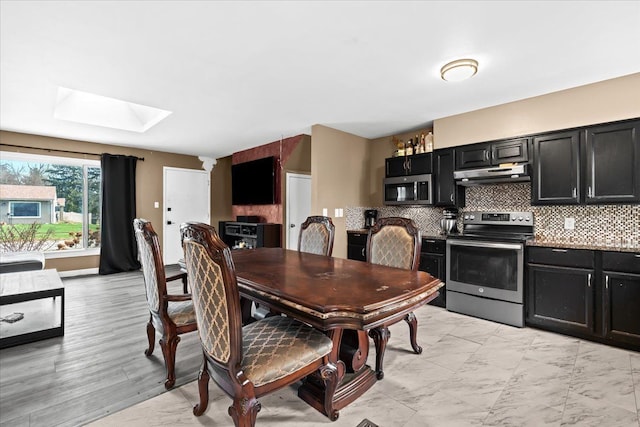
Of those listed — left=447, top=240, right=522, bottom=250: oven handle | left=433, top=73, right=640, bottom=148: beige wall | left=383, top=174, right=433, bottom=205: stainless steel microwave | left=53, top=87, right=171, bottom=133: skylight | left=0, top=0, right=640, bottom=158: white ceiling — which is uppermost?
left=53, top=87, right=171, bottom=133: skylight

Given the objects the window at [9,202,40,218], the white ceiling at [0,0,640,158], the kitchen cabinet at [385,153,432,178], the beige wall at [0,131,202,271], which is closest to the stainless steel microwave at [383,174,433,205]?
the kitchen cabinet at [385,153,432,178]

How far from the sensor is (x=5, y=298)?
2521mm

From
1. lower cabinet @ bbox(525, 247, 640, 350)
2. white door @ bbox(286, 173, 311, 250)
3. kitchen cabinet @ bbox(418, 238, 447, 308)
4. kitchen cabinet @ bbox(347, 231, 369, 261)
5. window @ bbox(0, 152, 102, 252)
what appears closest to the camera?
lower cabinet @ bbox(525, 247, 640, 350)

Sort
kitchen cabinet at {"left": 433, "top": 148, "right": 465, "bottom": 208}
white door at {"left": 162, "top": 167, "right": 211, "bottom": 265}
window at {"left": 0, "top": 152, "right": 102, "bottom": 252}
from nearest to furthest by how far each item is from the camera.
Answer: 1. kitchen cabinet at {"left": 433, "top": 148, "right": 465, "bottom": 208}
2. window at {"left": 0, "top": 152, "right": 102, "bottom": 252}
3. white door at {"left": 162, "top": 167, "right": 211, "bottom": 265}

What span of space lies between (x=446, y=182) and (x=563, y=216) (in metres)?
1.22

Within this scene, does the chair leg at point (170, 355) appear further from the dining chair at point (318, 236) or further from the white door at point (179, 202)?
the white door at point (179, 202)

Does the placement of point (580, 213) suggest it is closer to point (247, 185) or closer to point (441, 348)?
point (441, 348)

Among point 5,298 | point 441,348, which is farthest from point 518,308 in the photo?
point 5,298

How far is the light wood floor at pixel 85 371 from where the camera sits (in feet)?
5.80

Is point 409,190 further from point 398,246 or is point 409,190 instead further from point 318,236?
point 398,246

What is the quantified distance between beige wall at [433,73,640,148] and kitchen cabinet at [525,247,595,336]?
4.26ft

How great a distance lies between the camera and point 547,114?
315cm

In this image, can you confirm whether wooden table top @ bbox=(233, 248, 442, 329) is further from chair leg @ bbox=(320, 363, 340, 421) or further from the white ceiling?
the white ceiling

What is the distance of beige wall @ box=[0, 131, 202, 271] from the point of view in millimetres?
4836
